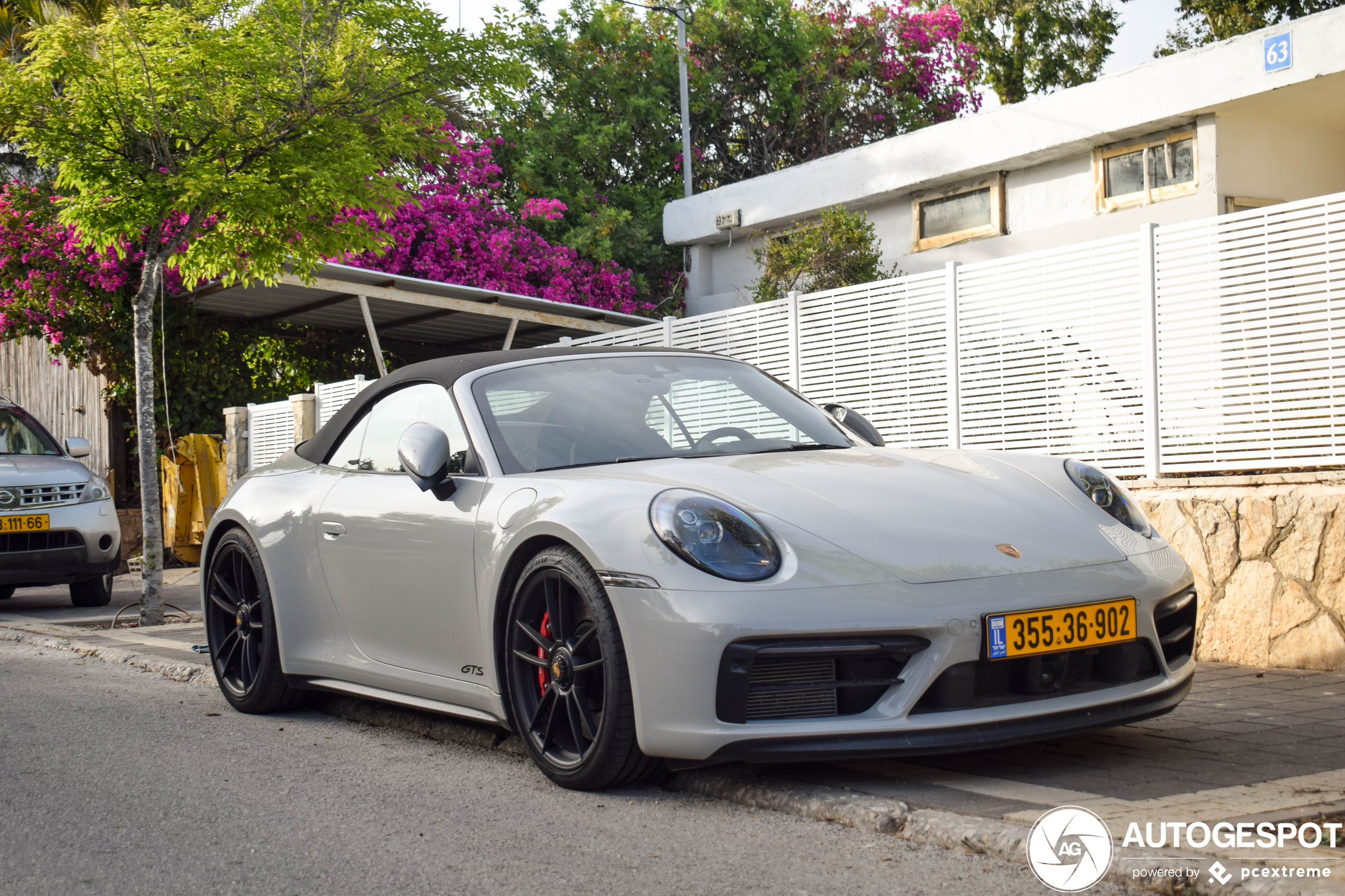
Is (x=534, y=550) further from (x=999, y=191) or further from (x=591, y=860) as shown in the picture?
(x=999, y=191)

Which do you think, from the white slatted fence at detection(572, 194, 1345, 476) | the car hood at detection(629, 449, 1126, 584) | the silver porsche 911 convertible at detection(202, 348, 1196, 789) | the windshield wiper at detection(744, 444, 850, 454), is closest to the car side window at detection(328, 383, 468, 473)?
the silver porsche 911 convertible at detection(202, 348, 1196, 789)

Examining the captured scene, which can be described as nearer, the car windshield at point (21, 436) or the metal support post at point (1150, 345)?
the metal support post at point (1150, 345)

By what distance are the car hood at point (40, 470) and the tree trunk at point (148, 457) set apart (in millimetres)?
2199

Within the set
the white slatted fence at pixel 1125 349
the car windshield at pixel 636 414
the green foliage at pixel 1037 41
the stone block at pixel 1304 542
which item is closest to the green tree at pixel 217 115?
the white slatted fence at pixel 1125 349

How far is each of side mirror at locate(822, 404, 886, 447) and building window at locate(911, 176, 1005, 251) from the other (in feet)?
33.2

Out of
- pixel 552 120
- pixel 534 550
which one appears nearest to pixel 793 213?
pixel 552 120

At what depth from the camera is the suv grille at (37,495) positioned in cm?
1156

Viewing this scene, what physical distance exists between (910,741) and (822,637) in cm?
36

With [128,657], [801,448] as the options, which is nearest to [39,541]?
[128,657]

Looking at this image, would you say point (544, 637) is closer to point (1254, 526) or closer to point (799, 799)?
point (799, 799)

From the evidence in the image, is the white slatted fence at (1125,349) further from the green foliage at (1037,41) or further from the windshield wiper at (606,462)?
the green foliage at (1037,41)

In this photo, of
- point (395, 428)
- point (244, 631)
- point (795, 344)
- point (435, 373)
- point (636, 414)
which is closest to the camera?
point (636, 414)

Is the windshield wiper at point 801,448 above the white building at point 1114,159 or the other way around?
the other way around

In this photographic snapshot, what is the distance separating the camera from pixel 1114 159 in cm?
1377
